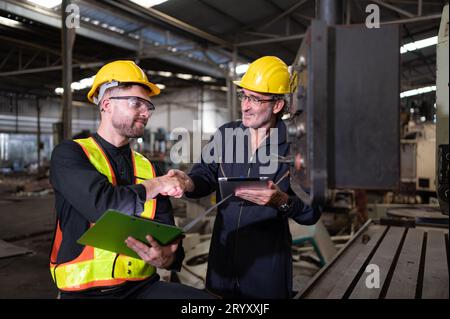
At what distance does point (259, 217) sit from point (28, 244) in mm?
4121

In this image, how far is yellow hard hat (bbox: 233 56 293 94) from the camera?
150 centimetres

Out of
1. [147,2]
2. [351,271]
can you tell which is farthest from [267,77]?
[147,2]

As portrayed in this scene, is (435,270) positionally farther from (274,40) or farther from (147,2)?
(274,40)

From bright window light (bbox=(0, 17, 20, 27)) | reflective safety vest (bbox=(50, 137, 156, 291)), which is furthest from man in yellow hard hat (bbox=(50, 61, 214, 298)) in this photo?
bright window light (bbox=(0, 17, 20, 27))

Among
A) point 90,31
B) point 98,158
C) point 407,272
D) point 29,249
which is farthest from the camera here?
point 90,31

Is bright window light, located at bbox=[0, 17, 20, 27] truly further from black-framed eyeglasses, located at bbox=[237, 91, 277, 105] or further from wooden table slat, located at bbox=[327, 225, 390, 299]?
wooden table slat, located at bbox=[327, 225, 390, 299]

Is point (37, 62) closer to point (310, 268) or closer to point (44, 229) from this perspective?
point (44, 229)

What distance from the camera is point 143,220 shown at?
99 cm

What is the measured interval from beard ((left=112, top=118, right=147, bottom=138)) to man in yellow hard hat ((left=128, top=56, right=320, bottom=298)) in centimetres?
27

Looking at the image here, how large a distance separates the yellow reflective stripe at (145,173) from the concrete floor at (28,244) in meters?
1.71

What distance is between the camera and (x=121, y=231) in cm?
101

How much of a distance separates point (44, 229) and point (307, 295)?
495cm
